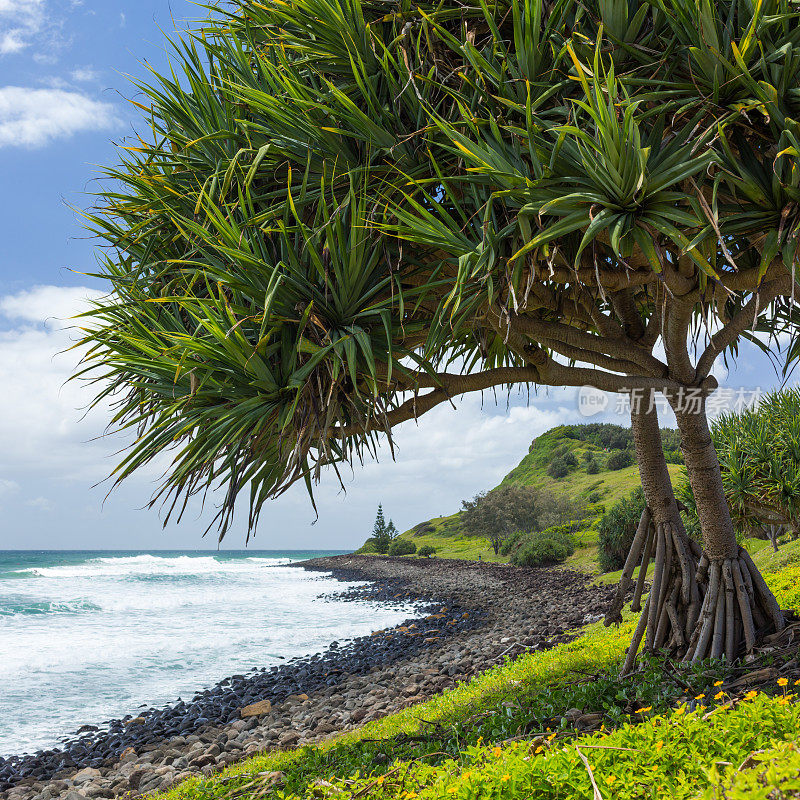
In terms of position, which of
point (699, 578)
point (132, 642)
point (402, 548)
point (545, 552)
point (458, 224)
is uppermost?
point (458, 224)

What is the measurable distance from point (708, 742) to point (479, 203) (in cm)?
304

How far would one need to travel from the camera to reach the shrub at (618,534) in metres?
16.9

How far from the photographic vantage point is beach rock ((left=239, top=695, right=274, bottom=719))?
319 inches

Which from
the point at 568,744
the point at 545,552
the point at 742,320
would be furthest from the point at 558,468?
the point at 568,744

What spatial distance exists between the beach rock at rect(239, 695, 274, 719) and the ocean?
209cm

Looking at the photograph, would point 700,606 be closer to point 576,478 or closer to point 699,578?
point 699,578

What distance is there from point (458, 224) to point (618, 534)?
15029 millimetres

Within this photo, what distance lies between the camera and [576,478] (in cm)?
4091

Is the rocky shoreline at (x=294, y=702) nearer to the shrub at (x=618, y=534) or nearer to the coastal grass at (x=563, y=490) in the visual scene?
the shrub at (x=618, y=534)

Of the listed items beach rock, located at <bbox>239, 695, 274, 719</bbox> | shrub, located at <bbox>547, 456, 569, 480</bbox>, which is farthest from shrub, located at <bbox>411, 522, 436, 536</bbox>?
beach rock, located at <bbox>239, 695, 274, 719</bbox>

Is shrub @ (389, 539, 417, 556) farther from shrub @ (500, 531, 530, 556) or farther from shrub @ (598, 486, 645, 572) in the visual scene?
shrub @ (598, 486, 645, 572)

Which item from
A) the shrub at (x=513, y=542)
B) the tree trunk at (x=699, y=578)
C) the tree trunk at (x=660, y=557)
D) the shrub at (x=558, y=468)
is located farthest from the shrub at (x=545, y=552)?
the shrub at (x=558, y=468)

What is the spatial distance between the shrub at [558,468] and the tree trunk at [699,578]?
39.4 metres

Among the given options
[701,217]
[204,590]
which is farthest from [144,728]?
[204,590]
